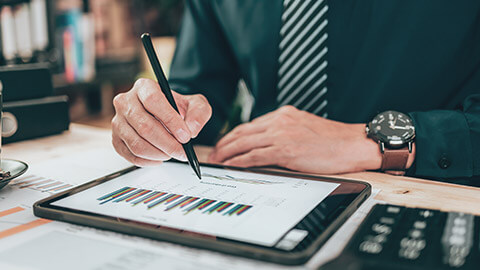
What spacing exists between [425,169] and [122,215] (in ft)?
1.62

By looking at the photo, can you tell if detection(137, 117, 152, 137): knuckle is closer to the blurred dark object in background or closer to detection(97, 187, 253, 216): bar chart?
detection(97, 187, 253, 216): bar chart

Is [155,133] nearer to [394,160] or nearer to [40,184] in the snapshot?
[40,184]

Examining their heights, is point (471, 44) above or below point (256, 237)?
above

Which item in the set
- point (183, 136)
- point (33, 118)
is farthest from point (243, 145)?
point (33, 118)

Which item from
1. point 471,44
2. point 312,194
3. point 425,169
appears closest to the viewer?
point 312,194

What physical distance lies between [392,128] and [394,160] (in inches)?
2.1

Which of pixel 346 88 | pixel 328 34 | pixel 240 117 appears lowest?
pixel 240 117

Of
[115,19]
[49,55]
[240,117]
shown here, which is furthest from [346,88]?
[115,19]

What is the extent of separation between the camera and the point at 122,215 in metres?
0.45

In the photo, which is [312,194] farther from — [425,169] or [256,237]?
[425,169]

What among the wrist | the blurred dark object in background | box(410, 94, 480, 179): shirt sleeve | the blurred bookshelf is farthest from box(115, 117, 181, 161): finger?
the blurred dark object in background

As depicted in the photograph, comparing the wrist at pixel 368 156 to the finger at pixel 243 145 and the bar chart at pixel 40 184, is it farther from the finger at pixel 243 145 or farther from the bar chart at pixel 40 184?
the bar chart at pixel 40 184

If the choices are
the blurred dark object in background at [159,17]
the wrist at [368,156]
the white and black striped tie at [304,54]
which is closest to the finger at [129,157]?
the wrist at [368,156]

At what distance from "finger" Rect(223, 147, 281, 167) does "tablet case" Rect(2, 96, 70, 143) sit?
479 mm
